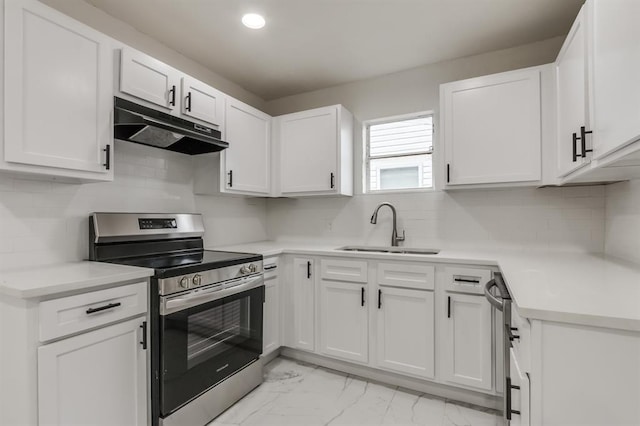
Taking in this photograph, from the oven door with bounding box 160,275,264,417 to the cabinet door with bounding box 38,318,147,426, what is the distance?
0.39 feet

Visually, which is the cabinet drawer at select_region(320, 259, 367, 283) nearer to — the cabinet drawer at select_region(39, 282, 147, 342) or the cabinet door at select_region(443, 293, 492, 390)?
the cabinet door at select_region(443, 293, 492, 390)

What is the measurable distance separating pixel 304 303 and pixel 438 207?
1419 millimetres

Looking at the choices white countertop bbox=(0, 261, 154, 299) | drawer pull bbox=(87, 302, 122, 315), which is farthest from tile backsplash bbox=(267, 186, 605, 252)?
drawer pull bbox=(87, 302, 122, 315)

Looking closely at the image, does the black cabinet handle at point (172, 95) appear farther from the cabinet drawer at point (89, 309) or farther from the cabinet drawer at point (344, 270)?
the cabinet drawer at point (344, 270)

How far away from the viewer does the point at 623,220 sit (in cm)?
192

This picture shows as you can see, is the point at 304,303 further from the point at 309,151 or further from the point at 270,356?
the point at 309,151

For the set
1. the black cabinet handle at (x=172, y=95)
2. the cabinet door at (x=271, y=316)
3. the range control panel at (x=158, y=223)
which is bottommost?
the cabinet door at (x=271, y=316)

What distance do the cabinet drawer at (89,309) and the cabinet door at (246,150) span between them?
122 cm

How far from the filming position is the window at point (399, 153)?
295cm

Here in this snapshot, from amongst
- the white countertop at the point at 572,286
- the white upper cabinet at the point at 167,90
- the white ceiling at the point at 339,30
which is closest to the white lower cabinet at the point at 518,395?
the white countertop at the point at 572,286

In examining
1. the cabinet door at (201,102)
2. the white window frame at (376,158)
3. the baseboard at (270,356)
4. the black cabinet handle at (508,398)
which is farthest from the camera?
the white window frame at (376,158)

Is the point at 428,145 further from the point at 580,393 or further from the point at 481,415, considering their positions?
the point at 580,393

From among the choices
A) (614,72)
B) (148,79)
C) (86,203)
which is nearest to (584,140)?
(614,72)

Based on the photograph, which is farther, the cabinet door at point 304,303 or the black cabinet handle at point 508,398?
the cabinet door at point 304,303
